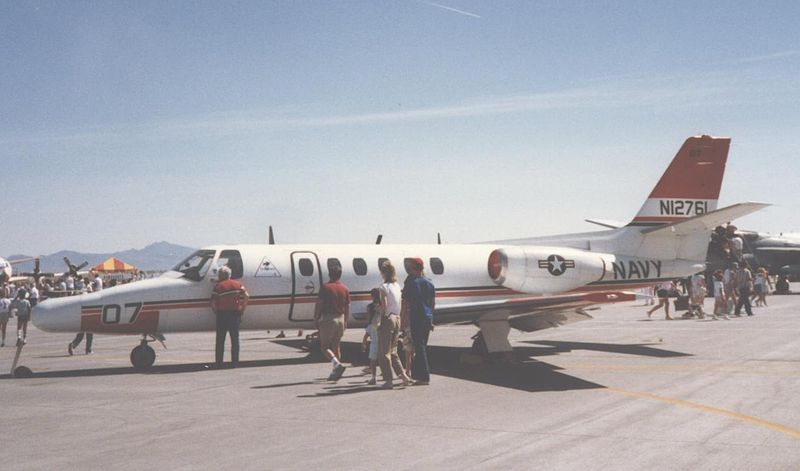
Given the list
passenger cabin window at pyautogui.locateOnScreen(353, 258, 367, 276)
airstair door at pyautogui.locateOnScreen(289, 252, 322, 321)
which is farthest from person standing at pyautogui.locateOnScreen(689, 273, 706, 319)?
airstair door at pyautogui.locateOnScreen(289, 252, 322, 321)

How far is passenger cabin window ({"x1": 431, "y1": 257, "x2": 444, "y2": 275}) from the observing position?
1819 centimetres

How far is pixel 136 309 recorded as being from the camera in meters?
15.4

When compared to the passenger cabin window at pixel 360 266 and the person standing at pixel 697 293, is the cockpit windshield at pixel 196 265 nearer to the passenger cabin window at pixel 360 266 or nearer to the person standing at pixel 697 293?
the passenger cabin window at pixel 360 266

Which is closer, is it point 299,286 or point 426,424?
point 426,424

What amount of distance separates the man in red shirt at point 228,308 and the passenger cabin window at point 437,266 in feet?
15.7

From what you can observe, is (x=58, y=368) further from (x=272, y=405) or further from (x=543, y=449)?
(x=543, y=449)

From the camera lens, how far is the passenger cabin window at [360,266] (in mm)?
17422

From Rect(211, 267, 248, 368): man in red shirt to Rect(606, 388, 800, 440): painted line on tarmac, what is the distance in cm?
727

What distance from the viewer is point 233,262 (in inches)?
645

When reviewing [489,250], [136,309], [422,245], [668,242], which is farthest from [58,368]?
[668,242]

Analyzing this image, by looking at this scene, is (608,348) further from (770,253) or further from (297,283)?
(770,253)

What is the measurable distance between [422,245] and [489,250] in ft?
5.61

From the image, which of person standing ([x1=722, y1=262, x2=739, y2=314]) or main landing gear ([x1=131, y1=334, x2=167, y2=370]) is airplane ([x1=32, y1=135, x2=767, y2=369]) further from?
person standing ([x1=722, y1=262, x2=739, y2=314])

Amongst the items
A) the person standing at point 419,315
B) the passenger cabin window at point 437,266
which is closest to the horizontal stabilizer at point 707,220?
the passenger cabin window at point 437,266
